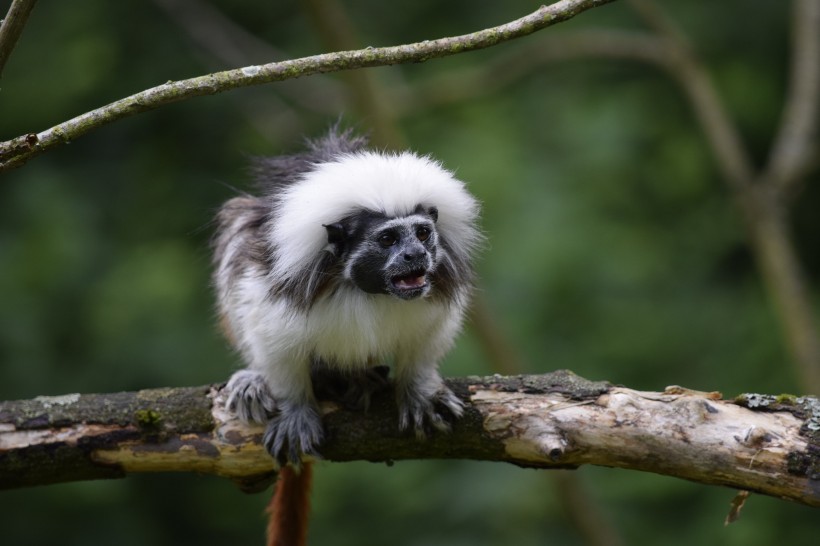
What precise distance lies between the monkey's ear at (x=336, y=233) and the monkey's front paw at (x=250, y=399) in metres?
0.54

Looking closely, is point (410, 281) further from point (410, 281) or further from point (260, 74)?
point (260, 74)

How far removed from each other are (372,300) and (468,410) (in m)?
0.45

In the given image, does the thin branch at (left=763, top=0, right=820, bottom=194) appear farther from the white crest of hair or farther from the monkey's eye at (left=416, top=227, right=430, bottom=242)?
the monkey's eye at (left=416, top=227, right=430, bottom=242)

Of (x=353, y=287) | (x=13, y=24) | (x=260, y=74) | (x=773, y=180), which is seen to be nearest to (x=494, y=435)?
(x=353, y=287)

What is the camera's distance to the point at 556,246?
5496mm

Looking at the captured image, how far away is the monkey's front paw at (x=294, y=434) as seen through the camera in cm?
320

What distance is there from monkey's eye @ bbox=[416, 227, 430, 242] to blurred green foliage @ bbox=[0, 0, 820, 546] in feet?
7.40

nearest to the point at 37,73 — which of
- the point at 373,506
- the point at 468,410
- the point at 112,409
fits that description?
the point at 373,506

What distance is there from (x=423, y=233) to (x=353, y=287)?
0.92 feet

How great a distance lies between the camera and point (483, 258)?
5.38 meters

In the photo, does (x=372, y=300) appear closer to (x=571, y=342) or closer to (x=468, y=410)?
(x=468, y=410)

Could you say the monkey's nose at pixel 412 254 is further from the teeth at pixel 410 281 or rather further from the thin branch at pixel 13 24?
the thin branch at pixel 13 24

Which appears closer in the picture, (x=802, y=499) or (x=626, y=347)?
(x=802, y=499)

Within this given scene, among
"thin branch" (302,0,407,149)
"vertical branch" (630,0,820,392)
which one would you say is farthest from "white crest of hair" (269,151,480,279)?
"vertical branch" (630,0,820,392)
